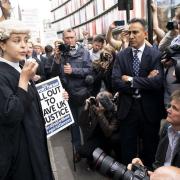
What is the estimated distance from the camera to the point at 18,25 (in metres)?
2.79

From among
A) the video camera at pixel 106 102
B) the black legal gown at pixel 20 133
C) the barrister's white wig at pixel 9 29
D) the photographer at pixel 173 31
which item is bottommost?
the video camera at pixel 106 102

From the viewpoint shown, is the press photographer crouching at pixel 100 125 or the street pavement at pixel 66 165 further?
the street pavement at pixel 66 165

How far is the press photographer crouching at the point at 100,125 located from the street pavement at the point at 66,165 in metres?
0.20

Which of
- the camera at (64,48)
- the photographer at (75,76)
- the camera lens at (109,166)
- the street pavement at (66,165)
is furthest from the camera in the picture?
the photographer at (75,76)

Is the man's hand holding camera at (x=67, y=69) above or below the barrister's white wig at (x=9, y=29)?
below

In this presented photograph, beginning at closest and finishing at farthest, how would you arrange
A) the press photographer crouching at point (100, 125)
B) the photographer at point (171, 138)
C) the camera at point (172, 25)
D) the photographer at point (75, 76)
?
1. the photographer at point (171, 138)
2. the camera at point (172, 25)
3. the press photographer crouching at point (100, 125)
4. the photographer at point (75, 76)

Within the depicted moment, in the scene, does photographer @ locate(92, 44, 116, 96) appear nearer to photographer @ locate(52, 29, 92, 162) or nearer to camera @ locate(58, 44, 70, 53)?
photographer @ locate(52, 29, 92, 162)

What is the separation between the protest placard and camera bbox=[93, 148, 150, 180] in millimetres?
1280

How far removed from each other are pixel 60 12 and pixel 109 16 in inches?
1131

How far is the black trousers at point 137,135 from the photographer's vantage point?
4.41m

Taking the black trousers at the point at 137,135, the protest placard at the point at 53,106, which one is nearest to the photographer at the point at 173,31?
the black trousers at the point at 137,135

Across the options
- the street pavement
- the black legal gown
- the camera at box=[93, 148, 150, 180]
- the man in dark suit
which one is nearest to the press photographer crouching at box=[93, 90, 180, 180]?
the camera at box=[93, 148, 150, 180]

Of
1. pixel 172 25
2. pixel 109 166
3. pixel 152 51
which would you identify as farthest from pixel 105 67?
pixel 109 166

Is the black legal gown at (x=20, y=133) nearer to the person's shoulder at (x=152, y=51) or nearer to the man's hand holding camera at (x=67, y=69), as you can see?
the person's shoulder at (x=152, y=51)
